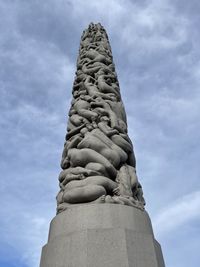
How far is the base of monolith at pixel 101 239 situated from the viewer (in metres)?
5.51

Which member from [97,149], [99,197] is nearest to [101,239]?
[99,197]

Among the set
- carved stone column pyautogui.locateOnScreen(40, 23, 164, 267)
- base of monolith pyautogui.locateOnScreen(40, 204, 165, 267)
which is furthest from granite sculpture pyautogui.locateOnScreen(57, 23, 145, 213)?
base of monolith pyautogui.locateOnScreen(40, 204, 165, 267)

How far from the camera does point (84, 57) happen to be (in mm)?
11875

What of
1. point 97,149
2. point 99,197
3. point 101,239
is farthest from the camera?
point 97,149

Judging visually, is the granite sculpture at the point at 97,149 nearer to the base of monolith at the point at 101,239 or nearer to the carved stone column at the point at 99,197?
the carved stone column at the point at 99,197

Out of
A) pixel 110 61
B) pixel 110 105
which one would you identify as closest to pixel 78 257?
pixel 110 105

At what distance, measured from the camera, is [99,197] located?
6512mm

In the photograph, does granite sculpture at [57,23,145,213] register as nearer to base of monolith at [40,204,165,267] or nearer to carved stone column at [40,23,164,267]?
carved stone column at [40,23,164,267]

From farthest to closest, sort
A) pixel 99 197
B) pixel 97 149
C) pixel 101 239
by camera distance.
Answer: pixel 97 149 → pixel 99 197 → pixel 101 239

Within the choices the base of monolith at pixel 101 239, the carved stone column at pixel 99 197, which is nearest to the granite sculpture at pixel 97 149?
the carved stone column at pixel 99 197

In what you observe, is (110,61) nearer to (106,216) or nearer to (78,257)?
(106,216)

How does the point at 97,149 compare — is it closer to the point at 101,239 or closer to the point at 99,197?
the point at 99,197

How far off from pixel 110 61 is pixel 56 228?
7.16 meters

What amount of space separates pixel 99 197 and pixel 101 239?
100cm
